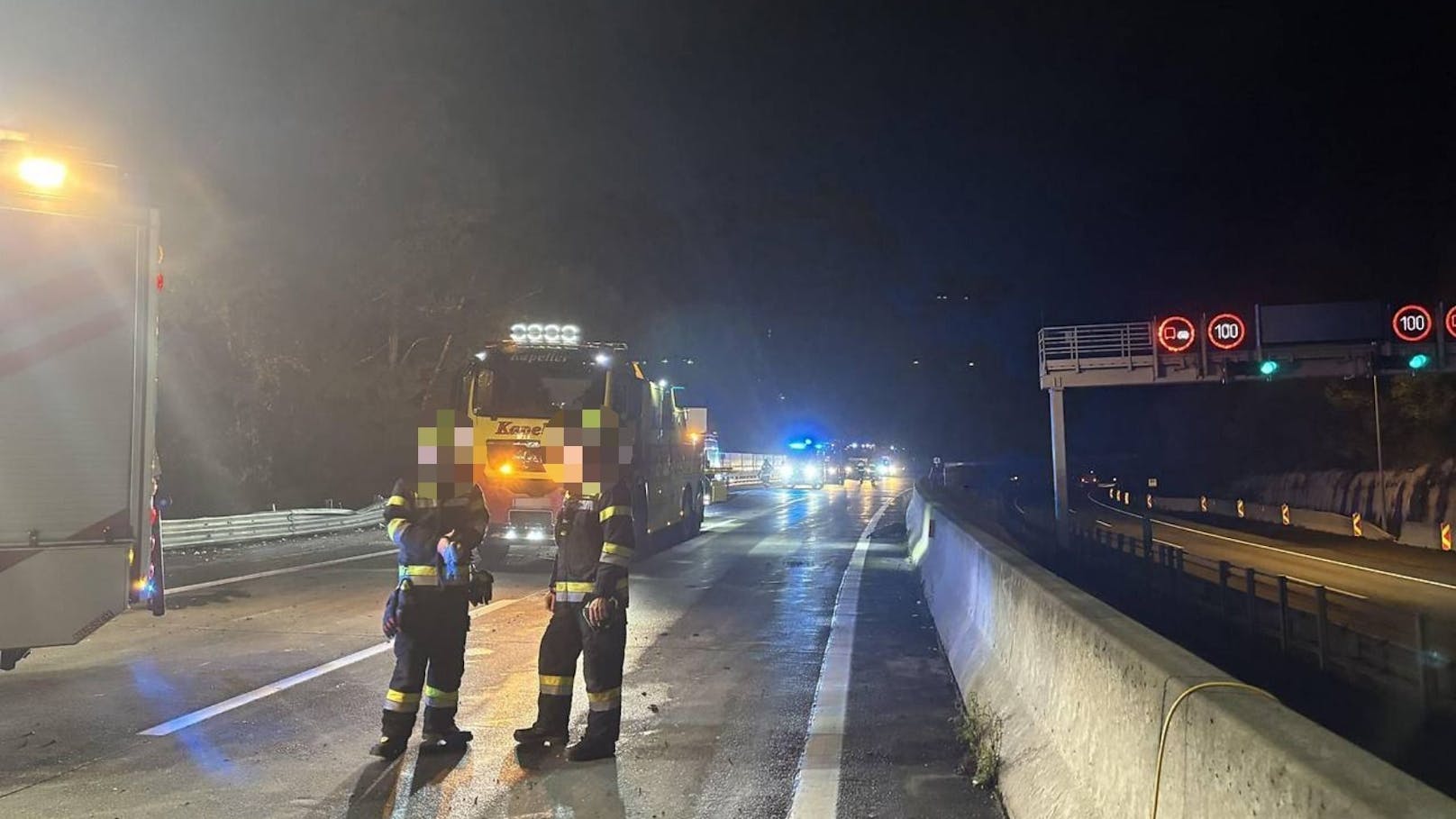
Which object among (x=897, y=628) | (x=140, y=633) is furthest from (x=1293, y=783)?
(x=140, y=633)

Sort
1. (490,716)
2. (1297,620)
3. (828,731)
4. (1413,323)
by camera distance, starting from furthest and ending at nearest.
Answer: (1413,323) < (1297,620) < (490,716) < (828,731)

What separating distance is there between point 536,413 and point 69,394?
10596 mm

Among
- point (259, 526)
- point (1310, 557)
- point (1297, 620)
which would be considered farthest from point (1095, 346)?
point (259, 526)

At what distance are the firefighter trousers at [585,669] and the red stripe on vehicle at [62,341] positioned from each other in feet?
9.90

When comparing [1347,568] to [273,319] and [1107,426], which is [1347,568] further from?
[1107,426]

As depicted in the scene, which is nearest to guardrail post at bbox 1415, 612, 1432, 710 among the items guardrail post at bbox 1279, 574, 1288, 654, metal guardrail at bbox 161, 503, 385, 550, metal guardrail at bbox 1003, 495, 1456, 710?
metal guardrail at bbox 1003, 495, 1456, 710

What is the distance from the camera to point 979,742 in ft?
20.0

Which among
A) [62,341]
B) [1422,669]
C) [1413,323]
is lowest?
[1422,669]

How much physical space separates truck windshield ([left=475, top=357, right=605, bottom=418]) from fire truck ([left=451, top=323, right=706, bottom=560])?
0.01 metres

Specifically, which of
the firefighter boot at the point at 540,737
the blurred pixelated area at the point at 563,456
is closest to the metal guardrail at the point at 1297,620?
the blurred pixelated area at the point at 563,456

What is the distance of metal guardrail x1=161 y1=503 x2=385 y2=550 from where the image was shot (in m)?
20.0

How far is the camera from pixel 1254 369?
25.2 meters

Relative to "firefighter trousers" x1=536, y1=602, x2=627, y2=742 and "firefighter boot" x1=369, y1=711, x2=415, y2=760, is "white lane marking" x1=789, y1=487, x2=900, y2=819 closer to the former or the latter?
"firefighter trousers" x1=536, y1=602, x2=627, y2=742

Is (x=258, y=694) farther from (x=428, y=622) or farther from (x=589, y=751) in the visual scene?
(x=589, y=751)
